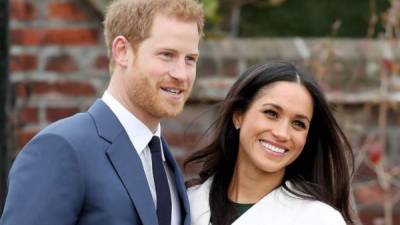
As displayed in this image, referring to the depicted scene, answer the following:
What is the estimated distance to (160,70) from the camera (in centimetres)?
350

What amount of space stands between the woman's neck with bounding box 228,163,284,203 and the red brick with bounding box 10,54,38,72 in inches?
71.0

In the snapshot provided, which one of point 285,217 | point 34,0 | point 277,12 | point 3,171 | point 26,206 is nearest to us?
point 26,206

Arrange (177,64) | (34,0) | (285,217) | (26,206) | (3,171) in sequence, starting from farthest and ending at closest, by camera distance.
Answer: (34,0) < (3,171) < (285,217) < (177,64) < (26,206)

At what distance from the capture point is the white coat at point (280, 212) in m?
3.73

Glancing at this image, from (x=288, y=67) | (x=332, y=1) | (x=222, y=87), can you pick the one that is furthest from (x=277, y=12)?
(x=288, y=67)

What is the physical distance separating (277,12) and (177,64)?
2838 millimetres

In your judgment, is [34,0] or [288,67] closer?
[288,67]

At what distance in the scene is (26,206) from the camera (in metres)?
3.30

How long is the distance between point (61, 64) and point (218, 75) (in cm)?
78

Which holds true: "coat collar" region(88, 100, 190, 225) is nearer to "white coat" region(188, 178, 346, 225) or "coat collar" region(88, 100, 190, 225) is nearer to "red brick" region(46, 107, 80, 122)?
"white coat" region(188, 178, 346, 225)

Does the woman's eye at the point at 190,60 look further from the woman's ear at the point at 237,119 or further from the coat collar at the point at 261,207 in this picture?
the coat collar at the point at 261,207

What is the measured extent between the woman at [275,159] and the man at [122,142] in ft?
1.01

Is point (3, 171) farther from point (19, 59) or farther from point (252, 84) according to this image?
point (19, 59)

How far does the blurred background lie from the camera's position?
18.0 ft
